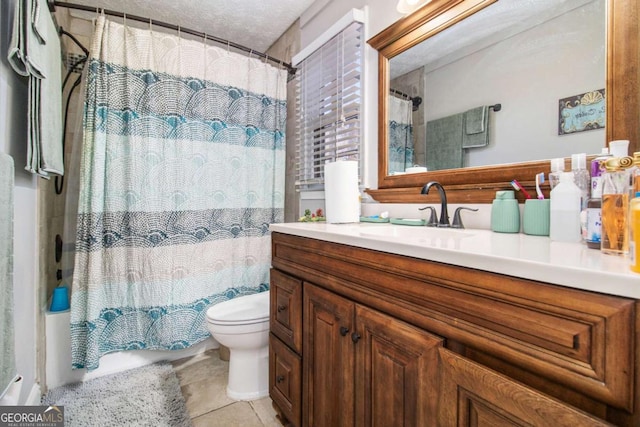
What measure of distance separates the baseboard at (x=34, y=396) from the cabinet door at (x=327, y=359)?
134 centimetres

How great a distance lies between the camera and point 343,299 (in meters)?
0.98

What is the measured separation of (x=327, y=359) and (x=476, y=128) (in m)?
1.07

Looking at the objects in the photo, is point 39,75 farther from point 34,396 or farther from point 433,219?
point 433,219

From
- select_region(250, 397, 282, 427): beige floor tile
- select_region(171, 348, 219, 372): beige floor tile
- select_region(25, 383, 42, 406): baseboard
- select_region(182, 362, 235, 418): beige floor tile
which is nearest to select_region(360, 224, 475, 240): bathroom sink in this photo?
select_region(250, 397, 282, 427): beige floor tile

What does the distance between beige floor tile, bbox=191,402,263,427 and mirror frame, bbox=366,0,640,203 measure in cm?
130

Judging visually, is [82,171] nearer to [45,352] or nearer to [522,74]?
[45,352]

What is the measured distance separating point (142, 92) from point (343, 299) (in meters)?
1.76

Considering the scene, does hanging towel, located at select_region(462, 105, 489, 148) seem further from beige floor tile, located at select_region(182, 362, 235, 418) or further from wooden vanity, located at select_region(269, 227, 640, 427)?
beige floor tile, located at select_region(182, 362, 235, 418)

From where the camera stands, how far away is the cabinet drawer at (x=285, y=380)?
3.96 feet

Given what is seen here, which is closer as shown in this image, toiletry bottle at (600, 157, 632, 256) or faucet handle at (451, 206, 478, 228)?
toiletry bottle at (600, 157, 632, 256)

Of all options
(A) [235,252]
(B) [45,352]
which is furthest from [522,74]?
(B) [45,352]

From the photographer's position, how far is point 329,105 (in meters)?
1.95

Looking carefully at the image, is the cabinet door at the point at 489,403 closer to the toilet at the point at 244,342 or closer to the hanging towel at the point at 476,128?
the hanging towel at the point at 476,128

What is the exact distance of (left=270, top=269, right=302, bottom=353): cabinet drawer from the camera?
1.21 metres
